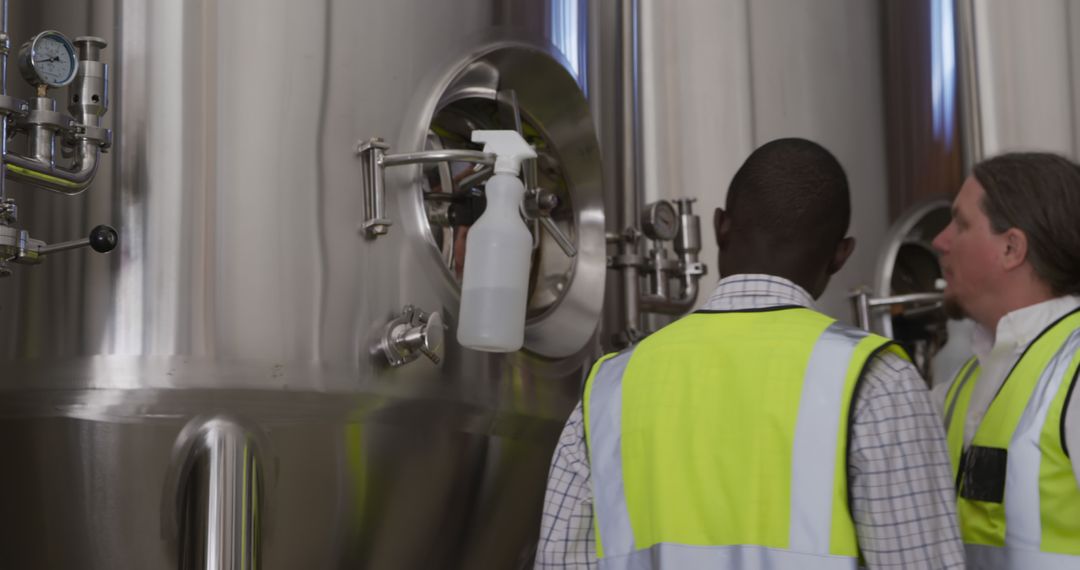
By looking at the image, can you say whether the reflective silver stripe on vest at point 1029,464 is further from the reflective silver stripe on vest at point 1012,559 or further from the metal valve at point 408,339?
the metal valve at point 408,339

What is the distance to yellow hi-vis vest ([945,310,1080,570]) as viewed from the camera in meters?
1.73

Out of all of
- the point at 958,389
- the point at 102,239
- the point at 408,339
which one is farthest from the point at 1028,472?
the point at 102,239

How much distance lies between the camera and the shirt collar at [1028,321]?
191cm

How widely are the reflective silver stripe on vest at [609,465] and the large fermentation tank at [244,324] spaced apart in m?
0.39

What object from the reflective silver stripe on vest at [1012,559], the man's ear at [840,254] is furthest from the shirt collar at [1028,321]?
the man's ear at [840,254]

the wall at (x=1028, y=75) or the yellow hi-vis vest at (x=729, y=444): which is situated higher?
the wall at (x=1028, y=75)

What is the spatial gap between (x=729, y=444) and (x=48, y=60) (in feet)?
3.23

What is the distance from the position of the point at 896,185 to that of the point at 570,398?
1291 mm

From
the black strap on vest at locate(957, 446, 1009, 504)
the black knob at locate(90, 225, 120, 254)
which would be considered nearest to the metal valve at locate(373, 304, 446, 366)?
the black knob at locate(90, 225, 120, 254)

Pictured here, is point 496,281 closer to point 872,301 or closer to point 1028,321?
point 1028,321

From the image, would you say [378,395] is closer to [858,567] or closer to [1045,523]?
[858,567]

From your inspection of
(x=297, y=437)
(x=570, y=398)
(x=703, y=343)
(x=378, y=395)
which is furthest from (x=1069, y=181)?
(x=297, y=437)

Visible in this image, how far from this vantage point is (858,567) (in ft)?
4.93

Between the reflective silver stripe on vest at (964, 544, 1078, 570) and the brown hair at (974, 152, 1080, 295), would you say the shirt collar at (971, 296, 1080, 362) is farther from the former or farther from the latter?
the reflective silver stripe on vest at (964, 544, 1078, 570)
